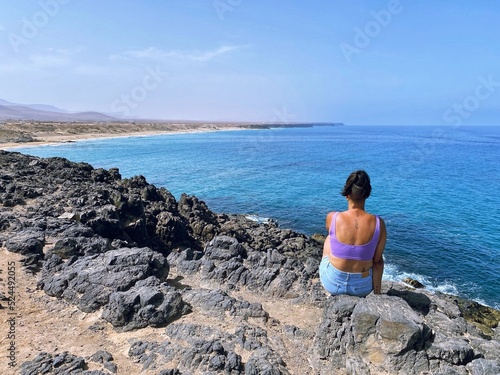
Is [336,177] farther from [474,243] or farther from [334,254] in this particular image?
[334,254]

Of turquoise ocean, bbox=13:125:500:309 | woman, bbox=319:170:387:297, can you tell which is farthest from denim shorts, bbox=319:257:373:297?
turquoise ocean, bbox=13:125:500:309

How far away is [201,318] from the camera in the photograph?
10.8 m

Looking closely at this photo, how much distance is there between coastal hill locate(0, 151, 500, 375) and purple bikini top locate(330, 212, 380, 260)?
1.51 m

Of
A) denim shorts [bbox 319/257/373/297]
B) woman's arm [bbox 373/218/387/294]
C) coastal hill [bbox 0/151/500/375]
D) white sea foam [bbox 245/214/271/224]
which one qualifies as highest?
woman's arm [bbox 373/218/387/294]

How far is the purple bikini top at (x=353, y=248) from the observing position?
6672mm

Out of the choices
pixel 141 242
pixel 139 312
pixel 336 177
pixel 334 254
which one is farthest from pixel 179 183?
pixel 334 254

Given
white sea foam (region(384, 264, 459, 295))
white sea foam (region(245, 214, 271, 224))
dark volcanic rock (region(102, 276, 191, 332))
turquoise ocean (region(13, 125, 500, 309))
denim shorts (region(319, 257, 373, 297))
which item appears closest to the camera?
denim shorts (region(319, 257, 373, 297))

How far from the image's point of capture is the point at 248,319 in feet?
36.0

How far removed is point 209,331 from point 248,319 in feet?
5.07

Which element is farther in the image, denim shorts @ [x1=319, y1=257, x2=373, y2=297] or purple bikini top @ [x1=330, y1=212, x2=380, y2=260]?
denim shorts @ [x1=319, y1=257, x2=373, y2=297]

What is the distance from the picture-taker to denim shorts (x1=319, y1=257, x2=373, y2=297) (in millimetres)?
7227

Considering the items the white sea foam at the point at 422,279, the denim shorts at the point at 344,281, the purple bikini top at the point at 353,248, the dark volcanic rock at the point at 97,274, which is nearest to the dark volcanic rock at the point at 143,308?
the dark volcanic rock at the point at 97,274

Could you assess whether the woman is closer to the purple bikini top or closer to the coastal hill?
the purple bikini top

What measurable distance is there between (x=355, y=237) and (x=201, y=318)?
649 cm
